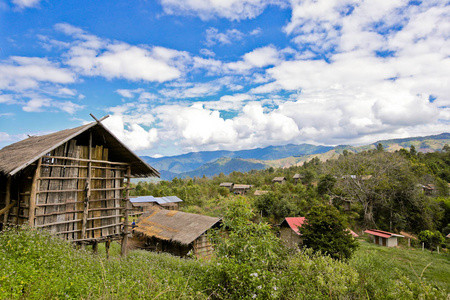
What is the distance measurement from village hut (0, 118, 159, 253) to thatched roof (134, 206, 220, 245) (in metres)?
7.74

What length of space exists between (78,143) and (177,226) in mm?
12535

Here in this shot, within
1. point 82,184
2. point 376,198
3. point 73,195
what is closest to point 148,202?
point 82,184

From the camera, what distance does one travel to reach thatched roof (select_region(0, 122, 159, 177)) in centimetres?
839

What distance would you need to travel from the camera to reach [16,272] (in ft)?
15.8

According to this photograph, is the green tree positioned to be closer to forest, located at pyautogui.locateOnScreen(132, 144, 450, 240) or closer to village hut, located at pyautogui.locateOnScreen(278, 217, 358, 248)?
village hut, located at pyautogui.locateOnScreen(278, 217, 358, 248)

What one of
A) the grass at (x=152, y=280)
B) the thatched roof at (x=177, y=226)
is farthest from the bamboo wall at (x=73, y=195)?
the thatched roof at (x=177, y=226)

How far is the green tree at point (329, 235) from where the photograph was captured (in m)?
16.6

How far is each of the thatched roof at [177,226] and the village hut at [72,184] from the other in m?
7.74

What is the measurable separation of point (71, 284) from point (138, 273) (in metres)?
2.05

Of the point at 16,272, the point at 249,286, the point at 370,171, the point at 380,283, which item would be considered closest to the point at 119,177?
the point at 16,272

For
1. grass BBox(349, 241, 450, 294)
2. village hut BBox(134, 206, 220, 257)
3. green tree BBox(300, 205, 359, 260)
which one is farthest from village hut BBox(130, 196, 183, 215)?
grass BBox(349, 241, 450, 294)

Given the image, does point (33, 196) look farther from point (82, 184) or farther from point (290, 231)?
point (290, 231)

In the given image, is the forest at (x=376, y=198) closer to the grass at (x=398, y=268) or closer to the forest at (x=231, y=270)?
the forest at (x=231, y=270)

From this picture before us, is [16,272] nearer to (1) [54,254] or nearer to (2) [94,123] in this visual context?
(1) [54,254]
